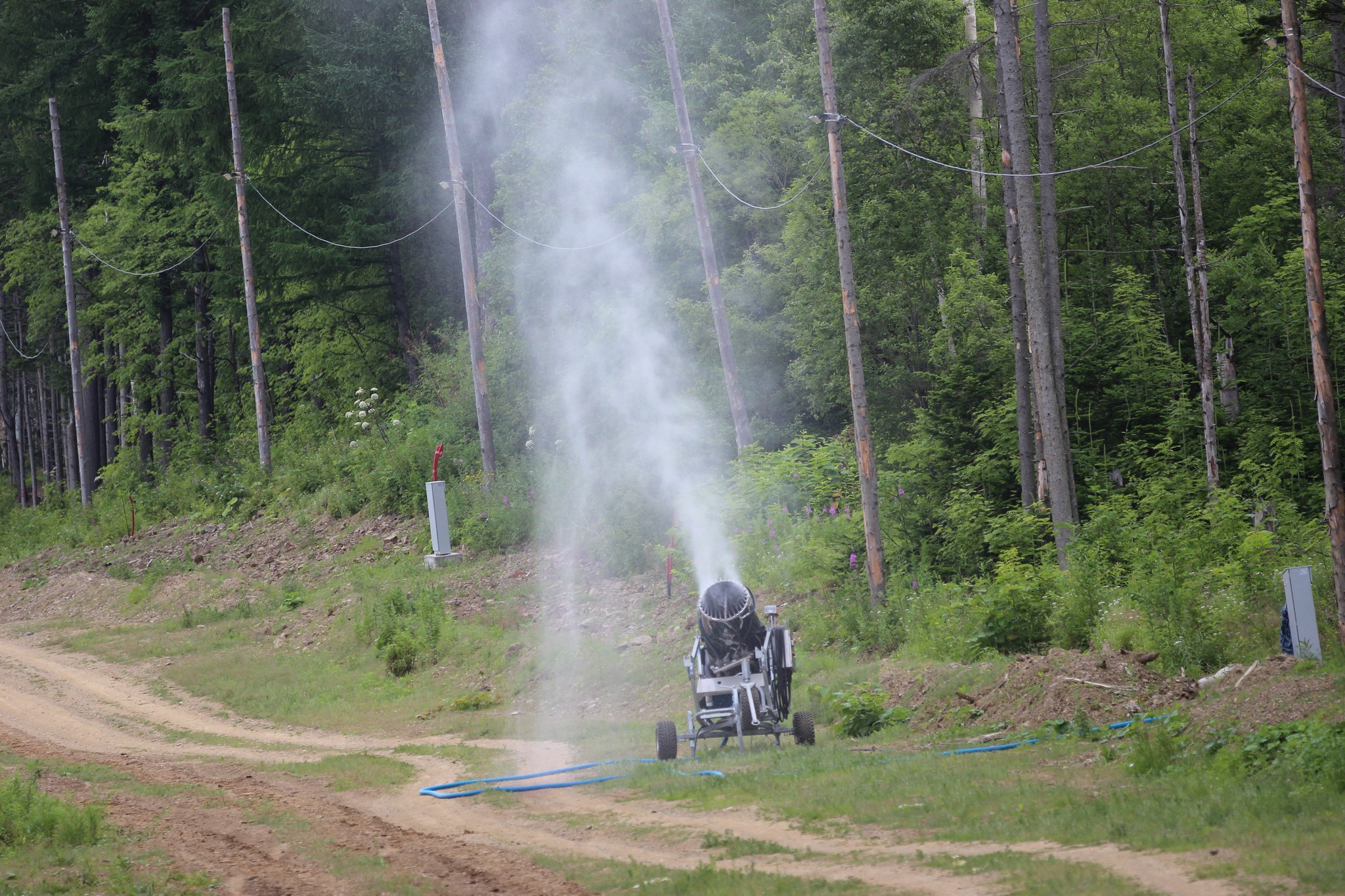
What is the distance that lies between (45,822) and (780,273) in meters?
21.6

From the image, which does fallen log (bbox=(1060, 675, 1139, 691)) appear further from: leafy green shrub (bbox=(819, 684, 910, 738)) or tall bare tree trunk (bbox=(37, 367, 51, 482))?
tall bare tree trunk (bbox=(37, 367, 51, 482))

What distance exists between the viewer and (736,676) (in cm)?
1319

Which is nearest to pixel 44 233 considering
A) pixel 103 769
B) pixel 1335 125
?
pixel 103 769

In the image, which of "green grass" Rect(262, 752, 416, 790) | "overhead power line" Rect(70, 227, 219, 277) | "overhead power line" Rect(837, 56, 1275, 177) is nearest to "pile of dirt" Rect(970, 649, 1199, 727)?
"green grass" Rect(262, 752, 416, 790)

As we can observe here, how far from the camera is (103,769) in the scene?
1409cm

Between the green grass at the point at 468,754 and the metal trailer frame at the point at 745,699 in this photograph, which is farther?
the green grass at the point at 468,754

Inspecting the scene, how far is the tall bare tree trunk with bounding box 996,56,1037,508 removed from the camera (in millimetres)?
22094

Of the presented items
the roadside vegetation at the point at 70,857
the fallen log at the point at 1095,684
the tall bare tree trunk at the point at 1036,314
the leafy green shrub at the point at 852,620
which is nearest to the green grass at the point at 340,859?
the roadside vegetation at the point at 70,857

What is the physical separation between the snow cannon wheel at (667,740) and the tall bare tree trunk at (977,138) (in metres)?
17.6

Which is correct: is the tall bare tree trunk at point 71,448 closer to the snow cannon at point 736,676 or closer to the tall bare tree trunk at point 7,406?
the tall bare tree trunk at point 7,406

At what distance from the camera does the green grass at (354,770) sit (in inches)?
518

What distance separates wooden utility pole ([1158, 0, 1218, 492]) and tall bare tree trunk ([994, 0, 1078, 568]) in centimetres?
454

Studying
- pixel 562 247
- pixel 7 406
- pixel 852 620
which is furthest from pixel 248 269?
pixel 7 406

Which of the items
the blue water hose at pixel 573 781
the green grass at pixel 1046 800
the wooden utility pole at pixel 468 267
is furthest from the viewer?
the wooden utility pole at pixel 468 267
